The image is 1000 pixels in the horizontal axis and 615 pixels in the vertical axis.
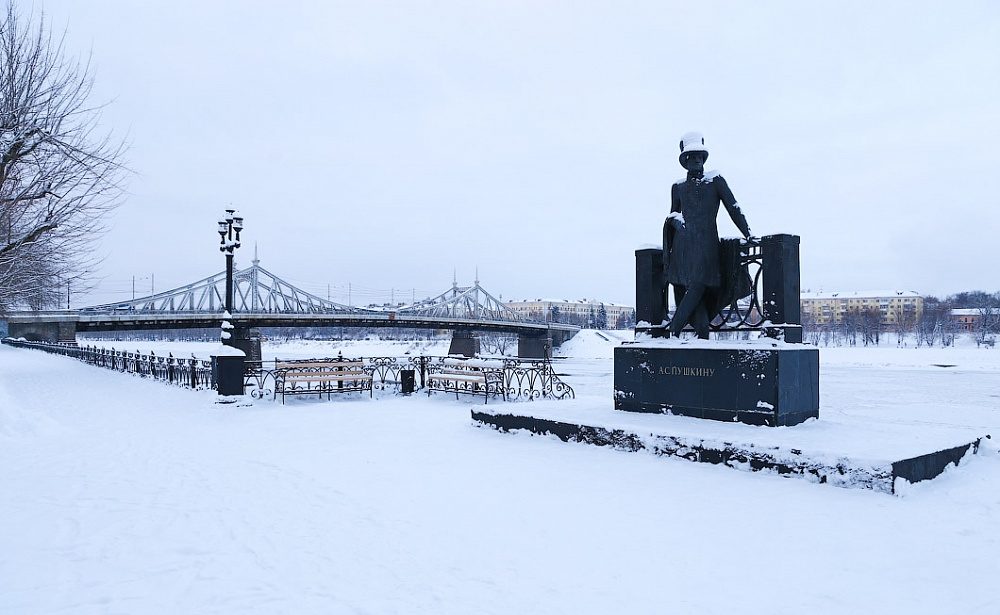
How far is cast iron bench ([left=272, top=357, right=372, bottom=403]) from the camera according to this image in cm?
1401

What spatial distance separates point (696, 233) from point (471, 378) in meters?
7.24

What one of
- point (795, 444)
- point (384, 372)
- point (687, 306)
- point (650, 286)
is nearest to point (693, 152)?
point (650, 286)

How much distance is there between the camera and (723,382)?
25.1ft

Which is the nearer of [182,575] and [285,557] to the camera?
[182,575]

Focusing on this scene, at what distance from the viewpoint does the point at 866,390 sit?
21.8 meters

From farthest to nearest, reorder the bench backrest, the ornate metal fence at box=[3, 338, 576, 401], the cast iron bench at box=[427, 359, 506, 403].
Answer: the ornate metal fence at box=[3, 338, 576, 401], the bench backrest, the cast iron bench at box=[427, 359, 506, 403]

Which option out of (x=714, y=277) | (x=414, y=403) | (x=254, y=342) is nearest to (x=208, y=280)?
(x=254, y=342)

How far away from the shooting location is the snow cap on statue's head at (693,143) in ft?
28.5

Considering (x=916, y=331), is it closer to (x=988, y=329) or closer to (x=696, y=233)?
(x=988, y=329)

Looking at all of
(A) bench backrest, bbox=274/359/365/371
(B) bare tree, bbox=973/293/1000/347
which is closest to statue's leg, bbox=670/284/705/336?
(A) bench backrest, bbox=274/359/365/371

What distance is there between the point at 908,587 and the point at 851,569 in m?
0.31

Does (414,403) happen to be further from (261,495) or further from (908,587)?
(908,587)

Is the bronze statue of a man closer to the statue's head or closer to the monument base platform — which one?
the statue's head

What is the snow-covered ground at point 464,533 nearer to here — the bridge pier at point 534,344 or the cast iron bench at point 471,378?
the cast iron bench at point 471,378
